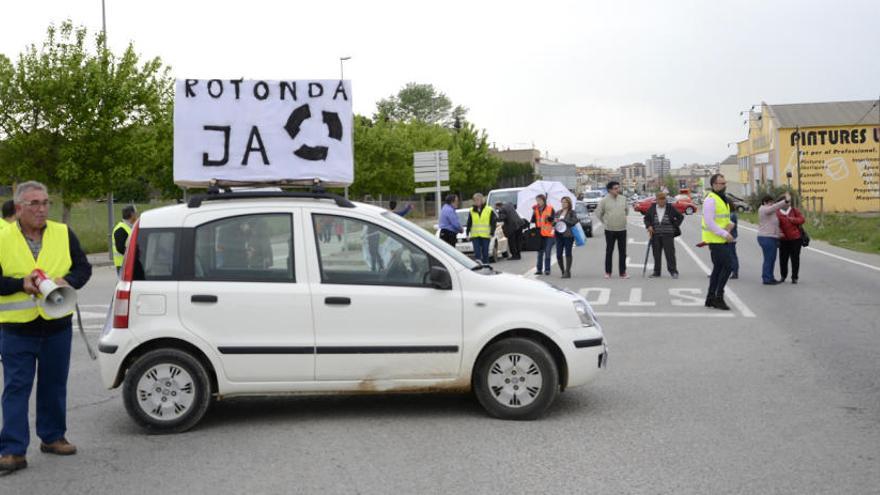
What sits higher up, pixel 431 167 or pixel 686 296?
pixel 431 167

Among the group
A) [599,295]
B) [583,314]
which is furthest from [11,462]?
[599,295]

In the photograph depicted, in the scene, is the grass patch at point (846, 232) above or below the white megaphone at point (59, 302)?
below

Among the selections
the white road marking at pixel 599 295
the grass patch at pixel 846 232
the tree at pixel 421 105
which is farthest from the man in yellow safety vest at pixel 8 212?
the tree at pixel 421 105

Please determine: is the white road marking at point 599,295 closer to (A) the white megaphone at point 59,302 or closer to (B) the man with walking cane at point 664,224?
(B) the man with walking cane at point 664,224

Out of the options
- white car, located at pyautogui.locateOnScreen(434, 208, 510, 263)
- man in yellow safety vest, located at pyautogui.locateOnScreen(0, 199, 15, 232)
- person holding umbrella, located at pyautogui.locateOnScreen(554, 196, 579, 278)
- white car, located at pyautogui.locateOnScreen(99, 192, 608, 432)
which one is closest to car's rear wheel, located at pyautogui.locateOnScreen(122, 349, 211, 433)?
white car, located at pyautogui.locateOnScreen(99, 192, 608, 432)

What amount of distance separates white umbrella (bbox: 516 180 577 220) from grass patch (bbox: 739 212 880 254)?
9.39m

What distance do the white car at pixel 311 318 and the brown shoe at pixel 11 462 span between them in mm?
955

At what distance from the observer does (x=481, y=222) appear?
2025cm

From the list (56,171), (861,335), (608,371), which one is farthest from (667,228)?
(56,171)

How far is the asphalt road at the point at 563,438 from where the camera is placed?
18.3ft

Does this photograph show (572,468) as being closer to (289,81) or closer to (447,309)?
(447,309)

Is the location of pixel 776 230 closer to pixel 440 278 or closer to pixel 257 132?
pixel 440 278

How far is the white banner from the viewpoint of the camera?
7480mm

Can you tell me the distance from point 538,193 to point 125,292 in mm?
21582
